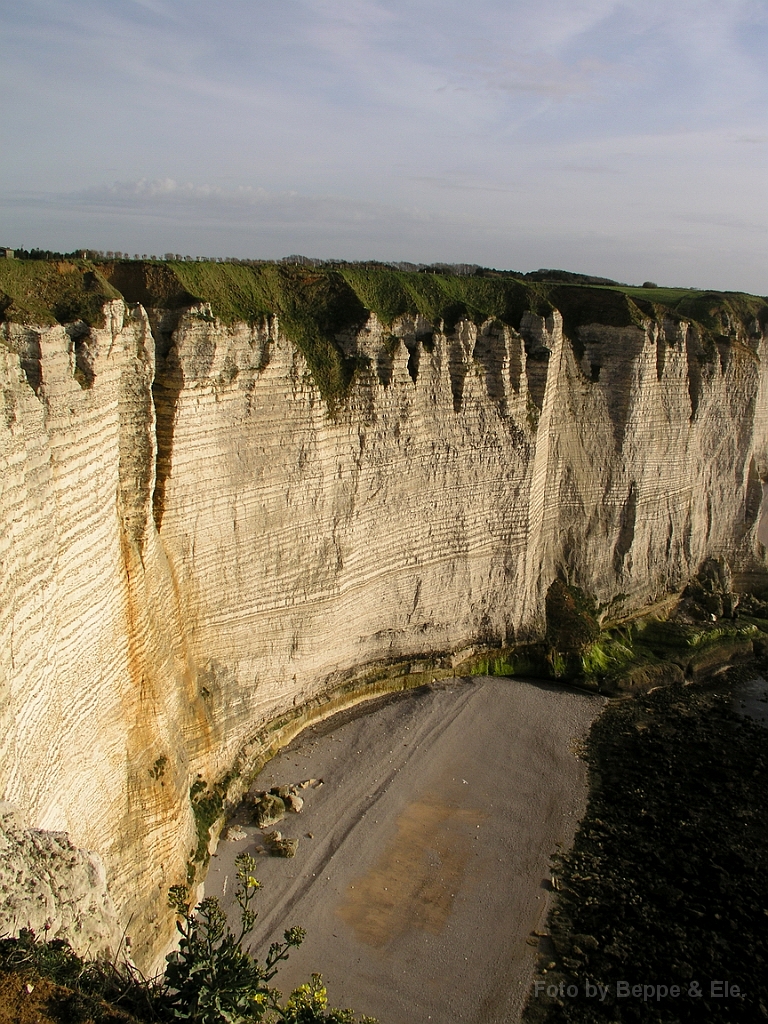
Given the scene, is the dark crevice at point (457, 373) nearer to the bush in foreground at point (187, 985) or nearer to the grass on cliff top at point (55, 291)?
the grass on cliff top at point (55, 291)

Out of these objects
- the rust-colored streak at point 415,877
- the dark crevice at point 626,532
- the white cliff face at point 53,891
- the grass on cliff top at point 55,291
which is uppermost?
the grass on cliff top at point 55,291

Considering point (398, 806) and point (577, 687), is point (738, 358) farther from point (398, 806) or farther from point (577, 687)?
point (398, 806)

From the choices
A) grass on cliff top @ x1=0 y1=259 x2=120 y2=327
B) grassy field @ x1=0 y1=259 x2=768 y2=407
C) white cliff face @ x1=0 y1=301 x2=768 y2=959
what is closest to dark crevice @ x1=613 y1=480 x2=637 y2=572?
white cliff face @ x1=0 y1=301 x2=768 y2=959

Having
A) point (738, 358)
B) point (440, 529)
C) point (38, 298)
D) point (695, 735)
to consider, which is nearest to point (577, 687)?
point (695, 735)

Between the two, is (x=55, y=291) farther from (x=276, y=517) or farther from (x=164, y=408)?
(x=276, y=517)

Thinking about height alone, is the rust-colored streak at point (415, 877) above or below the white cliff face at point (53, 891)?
below

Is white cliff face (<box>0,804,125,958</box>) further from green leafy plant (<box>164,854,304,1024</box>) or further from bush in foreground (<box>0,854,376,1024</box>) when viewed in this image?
green leafy plant (<box>164,854,304,1024</box>)

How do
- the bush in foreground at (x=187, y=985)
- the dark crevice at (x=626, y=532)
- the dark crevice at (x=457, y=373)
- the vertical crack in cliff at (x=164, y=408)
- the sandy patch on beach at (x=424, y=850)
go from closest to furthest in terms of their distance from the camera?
the bush in foreground at (x=187, y=985) < the sandy patch on beach at (x=424, y=850) < the vertical crack in cliff at (x=164, y=408) < the dark crevice at (x=457, y=373) < the dark crevice at (x=626, y=532)

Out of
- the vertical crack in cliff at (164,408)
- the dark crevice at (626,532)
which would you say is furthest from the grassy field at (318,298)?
the dark crevice at (626,532)
